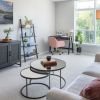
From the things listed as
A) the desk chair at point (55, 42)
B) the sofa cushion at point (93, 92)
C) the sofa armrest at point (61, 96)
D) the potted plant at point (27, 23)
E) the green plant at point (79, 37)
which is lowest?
the sofa armrest at point (61, 96)

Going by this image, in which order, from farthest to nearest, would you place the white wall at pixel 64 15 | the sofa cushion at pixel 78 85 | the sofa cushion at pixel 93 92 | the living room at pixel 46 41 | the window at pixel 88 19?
the white wall at pixel 64 15 → the window at pixel 88 19 → the living room at pixel 46 41 → the sofa cushion at pixel 78 85 → the sofa cushion at pixel 93 92

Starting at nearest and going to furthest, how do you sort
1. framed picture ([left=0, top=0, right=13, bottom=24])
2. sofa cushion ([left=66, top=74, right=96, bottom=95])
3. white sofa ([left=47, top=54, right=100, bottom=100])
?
white sofa ([left=47, top=54, right=100, bottom=100]) < sofa cushion ([left=66, top=74, right=96, bottom=95]) < framed picture ([left=0, top=0, right=13, bottom=24])

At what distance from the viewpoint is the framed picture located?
16.0 ft

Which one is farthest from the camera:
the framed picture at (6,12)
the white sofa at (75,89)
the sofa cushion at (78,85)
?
the framed picture at (6,12)

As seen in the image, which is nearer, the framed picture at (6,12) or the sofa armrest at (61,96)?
the sofa armrest at (61,96)

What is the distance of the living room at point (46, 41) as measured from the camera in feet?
10.9

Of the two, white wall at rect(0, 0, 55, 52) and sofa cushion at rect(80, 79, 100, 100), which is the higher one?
white wall at rect(0, 0, 55, 52)

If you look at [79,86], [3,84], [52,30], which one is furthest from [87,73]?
[52,30]

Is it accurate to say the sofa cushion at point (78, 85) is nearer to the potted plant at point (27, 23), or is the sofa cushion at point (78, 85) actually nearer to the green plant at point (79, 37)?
the potted plant at point (27, 23)

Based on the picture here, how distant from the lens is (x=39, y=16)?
667 centimetres

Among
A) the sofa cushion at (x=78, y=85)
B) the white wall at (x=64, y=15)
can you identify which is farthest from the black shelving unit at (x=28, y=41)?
→ the sofa cushion at (x=78, y=85)

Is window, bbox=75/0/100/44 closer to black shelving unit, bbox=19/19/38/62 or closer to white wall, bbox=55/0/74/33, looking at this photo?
white wall, bbox=55/0/74/33

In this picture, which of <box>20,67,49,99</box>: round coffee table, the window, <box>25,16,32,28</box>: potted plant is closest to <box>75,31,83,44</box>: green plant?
the window

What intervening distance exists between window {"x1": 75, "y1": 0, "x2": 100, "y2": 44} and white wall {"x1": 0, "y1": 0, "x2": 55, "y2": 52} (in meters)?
1.20
